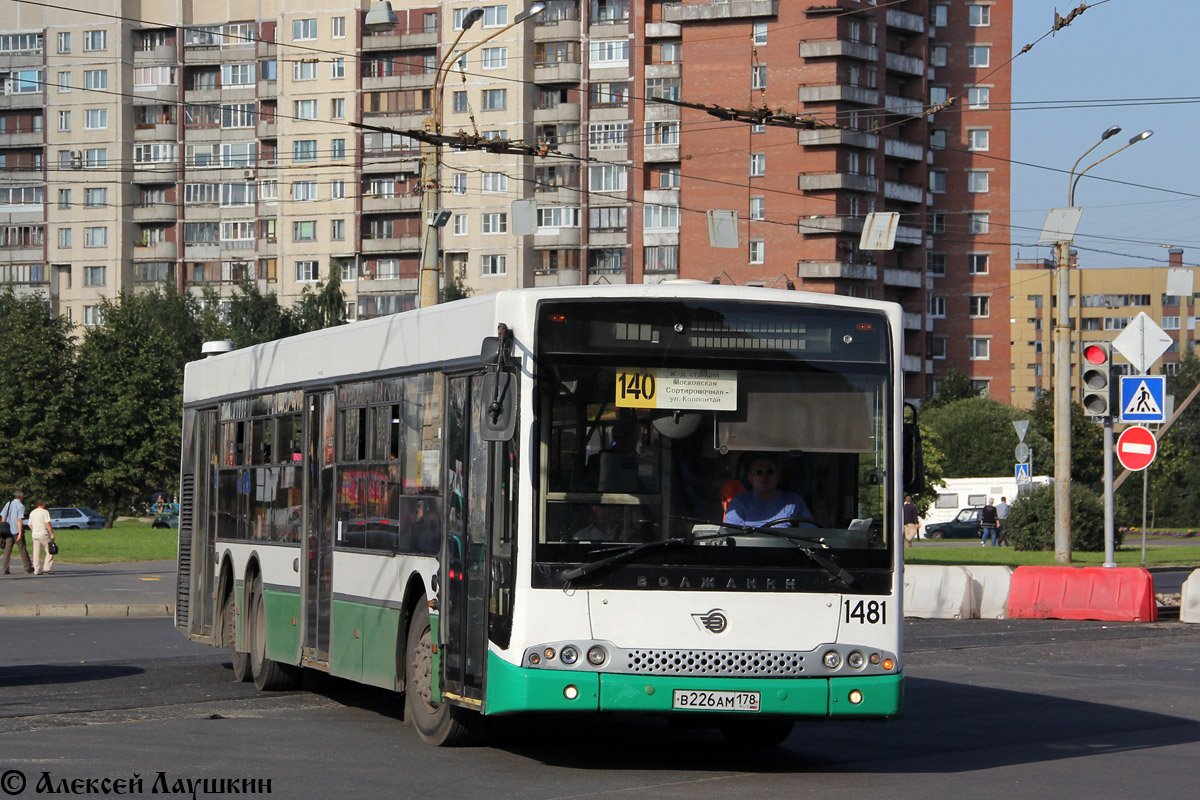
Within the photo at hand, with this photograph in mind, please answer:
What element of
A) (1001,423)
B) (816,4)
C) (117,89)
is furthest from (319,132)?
(1001,423)

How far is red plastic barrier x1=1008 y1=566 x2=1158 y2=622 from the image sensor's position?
23031 mm

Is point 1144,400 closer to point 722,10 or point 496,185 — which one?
point 722,10

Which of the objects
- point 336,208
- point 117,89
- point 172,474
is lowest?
point 172,474

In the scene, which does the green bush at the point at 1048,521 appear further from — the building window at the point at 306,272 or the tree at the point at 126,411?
the building window at the point at 306,272

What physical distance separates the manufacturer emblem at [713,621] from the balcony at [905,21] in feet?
306

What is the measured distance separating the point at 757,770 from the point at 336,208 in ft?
317

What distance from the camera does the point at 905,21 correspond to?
100250mm

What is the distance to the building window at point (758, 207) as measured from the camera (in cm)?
9600

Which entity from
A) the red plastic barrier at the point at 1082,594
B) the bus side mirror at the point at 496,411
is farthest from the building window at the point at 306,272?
the bus side mirror at the point at 496,411

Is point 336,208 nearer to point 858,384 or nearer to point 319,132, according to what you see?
point 319,132

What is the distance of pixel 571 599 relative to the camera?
9.62 metres

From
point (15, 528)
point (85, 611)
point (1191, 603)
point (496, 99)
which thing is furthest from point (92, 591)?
point (496, 99)

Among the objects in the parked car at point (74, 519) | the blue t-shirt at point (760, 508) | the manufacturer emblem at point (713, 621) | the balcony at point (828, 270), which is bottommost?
the parked car at point (74, 519)

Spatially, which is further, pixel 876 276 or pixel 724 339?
pixel 876 276
